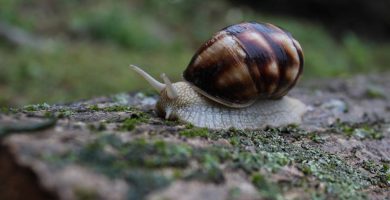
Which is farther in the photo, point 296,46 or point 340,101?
point 340,101

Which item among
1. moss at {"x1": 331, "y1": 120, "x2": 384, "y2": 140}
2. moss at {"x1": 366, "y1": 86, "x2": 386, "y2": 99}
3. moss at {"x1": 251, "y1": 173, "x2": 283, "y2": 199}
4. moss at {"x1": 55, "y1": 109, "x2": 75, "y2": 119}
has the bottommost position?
moss at {"x1": 251, "y1": 173, "x2": 283, "y2": 199}

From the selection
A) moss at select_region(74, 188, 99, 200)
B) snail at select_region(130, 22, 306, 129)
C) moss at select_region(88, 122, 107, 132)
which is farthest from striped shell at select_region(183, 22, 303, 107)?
moss at select_region(74, 188, 99, 200)

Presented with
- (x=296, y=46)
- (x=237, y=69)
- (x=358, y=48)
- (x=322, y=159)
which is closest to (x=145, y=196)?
(x=322, y=159)

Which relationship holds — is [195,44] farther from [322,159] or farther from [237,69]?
[322,159]

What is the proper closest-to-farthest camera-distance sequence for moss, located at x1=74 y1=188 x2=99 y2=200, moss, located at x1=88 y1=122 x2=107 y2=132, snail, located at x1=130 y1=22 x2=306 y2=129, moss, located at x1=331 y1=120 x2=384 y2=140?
1. moss, located at x1=74 y1=188 x2=99 y2=200
2. moss, located at x1=88 y1=122 x2=107 y2=132
3. snail, located at x1=130 y1=22 x2=306 y2=129
4. moss, located at x1=331 y1=120 x2=384 y2=140

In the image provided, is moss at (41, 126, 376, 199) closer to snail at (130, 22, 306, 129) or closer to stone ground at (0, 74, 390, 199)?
stone ground at (0, 74, 390, 199)

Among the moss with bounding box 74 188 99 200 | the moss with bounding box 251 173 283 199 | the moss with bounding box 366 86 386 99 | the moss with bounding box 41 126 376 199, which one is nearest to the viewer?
the moss with bounding box 74 188 99 200

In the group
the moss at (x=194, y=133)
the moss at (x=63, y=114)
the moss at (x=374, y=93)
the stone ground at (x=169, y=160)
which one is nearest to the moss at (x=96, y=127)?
the stone ground at (x=169, y=160)
